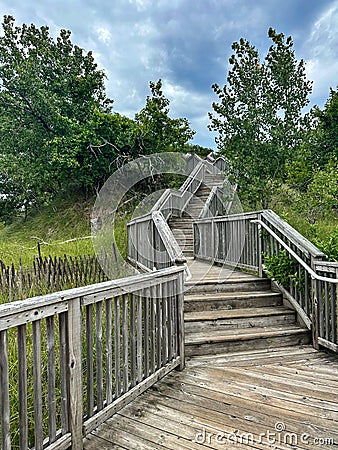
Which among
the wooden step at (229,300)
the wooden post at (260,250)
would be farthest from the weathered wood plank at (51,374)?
the wooden post at (260,250)

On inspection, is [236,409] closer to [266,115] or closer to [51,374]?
[51,374]

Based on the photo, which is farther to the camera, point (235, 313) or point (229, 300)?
point (229, 300)

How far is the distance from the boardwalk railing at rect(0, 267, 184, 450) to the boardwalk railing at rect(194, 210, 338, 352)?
155cm

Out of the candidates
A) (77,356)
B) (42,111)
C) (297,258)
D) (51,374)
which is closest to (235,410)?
(77,356)

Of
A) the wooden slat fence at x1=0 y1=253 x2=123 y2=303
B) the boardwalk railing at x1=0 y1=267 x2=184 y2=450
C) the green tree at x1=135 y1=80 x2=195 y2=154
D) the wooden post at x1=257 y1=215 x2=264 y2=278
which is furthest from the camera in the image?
the green tree at x1=135 y1=80 x2=195 y2=154

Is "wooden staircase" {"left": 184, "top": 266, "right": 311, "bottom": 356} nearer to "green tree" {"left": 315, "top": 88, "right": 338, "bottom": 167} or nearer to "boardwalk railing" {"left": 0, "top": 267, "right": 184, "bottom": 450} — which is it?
"boardwalk railing" {"left": 0, "top": 267, "right": 184, "bottom": 450}

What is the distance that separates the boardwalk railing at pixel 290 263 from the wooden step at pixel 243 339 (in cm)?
21

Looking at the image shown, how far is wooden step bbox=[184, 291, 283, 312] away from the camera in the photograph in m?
4.26

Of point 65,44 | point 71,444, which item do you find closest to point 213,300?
point 71,444

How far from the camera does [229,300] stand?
4.36 metres

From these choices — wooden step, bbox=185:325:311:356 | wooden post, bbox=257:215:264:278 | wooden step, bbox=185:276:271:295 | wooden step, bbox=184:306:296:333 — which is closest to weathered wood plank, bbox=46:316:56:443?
wooden step, bbox=185:325:311:356

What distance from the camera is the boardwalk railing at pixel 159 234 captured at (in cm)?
451

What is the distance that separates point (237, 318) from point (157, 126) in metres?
11.0

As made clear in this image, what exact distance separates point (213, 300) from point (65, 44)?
1687 centimetres
